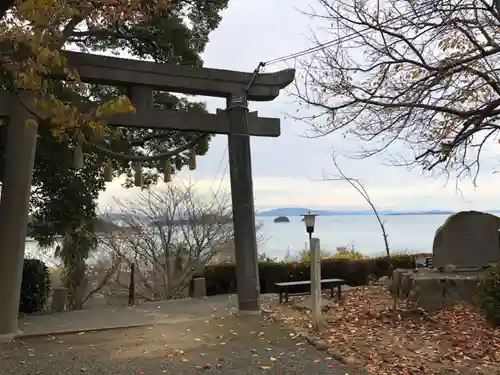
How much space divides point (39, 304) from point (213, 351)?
198 inches

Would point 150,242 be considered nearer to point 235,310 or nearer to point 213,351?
point 235,310

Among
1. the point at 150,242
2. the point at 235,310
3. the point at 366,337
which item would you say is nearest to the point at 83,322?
the point at 235,310

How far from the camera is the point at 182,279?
1430 cm

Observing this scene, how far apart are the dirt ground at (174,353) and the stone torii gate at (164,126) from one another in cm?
110

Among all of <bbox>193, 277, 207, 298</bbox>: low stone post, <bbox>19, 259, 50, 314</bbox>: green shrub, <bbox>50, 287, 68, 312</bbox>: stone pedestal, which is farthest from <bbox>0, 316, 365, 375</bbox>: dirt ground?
<bbox>193, 277, 207, 298</bbox>: low stone post

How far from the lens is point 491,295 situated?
21.2ft

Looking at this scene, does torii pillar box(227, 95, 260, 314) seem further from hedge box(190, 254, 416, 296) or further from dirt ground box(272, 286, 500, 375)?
hedge box(190, 254, 416, 296)

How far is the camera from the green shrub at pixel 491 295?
6.41 metres

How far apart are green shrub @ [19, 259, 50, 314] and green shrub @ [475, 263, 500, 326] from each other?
26.0ft

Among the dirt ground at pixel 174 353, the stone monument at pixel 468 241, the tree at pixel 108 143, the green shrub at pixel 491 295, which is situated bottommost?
the dirt ground at pixel 174 353

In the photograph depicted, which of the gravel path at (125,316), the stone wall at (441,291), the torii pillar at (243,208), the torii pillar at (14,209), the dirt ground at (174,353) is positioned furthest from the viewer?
the torii pillar at (243,208)

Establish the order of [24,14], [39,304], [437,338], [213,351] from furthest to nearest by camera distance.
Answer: [39,304], [437,338], [213,351], [24,14]

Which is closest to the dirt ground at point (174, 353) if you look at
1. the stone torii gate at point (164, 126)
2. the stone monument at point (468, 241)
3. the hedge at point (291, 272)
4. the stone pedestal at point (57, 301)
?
the stone torii gate at point (164, 126)

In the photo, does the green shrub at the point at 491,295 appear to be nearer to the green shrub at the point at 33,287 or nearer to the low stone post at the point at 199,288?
the low stone post at the point at 199,288
